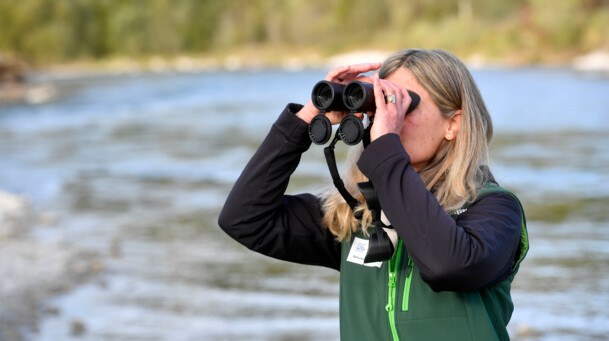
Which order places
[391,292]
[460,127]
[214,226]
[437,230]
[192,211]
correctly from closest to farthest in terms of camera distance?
[437,230] < [391,292] < [460,127] < [214,226] < [192,211]

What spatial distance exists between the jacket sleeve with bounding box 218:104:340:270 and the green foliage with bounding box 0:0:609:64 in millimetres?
51480

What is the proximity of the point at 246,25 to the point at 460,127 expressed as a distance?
89.3m

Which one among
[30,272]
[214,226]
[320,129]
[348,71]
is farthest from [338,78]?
[214,226]

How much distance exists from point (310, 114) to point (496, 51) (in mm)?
50817

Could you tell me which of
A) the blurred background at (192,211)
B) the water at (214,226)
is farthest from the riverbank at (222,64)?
the water at (214,226)

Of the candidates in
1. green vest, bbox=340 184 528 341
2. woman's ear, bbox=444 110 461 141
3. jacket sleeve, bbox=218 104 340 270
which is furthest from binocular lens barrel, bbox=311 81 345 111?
green vest, bbox=340 184 528 341

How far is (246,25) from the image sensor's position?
89562mm

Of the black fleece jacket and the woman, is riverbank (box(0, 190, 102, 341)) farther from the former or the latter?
the black fleece jacket

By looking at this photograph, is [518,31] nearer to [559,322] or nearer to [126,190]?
[126,190]

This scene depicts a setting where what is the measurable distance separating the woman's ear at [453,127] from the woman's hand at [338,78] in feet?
0.77

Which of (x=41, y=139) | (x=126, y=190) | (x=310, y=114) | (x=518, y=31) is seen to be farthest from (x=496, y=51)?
(x=310, y=114)

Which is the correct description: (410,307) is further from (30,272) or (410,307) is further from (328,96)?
(30,272)

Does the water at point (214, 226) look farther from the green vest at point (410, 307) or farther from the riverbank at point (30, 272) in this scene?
the green vest at point (410, 307)

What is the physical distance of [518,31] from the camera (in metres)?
51.8
